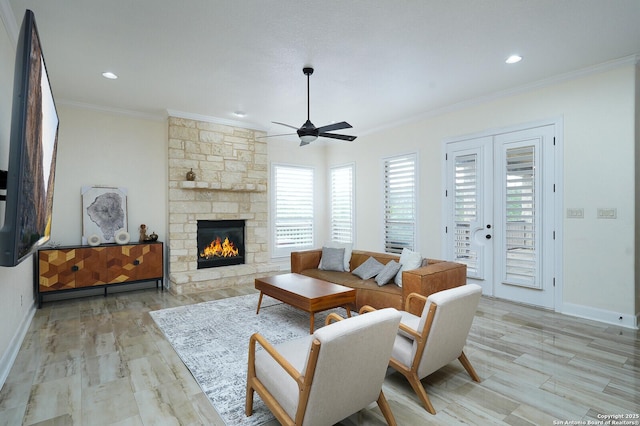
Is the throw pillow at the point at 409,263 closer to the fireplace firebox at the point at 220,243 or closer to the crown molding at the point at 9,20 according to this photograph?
the fireplace firebox at the point at 220,243

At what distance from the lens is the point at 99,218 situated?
519 cm

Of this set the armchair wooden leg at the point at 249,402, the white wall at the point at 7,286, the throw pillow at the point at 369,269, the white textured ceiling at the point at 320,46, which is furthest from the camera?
the throw pillow at the point at 369,269

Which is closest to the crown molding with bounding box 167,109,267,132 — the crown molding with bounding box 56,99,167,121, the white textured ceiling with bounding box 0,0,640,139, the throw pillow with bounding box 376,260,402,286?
the crown molding with bounding box 56,99,167,121

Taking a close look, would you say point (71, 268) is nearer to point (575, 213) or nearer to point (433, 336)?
point (433, 336)

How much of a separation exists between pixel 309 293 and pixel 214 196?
3.20 meters

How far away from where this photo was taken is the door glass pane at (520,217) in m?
4.36

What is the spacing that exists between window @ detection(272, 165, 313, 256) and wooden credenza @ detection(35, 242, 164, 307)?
2.46 meters

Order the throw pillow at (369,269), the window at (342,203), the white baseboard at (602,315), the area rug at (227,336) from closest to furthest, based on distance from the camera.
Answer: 1. the area rug at (227,336)
2. the white baseboard at (602,315)
3. the throw pillow at (369,269)
4. the window at (342,203)

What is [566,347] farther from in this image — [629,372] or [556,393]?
[556,393]

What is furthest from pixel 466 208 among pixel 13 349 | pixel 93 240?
pixel 93 240

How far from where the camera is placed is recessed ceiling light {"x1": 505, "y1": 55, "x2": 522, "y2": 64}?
11.6 feet

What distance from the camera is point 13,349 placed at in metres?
2.91

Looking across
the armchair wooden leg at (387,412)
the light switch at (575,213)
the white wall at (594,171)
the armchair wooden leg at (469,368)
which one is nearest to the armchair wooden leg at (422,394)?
the armchair wooden leg at (387,412)

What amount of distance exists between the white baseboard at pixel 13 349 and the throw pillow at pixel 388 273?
11.5 ft
